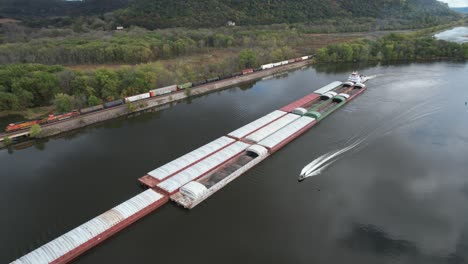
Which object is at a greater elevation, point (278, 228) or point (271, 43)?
point (271, 43)

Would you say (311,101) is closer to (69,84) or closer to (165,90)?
(165,90)

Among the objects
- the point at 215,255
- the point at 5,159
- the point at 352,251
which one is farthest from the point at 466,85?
the point at 5,159

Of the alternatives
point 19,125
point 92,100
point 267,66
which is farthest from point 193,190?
point 267,66

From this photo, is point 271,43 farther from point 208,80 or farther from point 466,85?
point 466,85

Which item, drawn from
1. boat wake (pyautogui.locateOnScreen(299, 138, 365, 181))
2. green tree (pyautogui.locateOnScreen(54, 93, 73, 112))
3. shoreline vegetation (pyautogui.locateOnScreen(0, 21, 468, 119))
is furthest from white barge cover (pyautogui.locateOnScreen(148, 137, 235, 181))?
green tree (pyautogui.locateOnScreen(54, 93, 73, 112))

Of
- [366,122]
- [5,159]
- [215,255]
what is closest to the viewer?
[215,255]

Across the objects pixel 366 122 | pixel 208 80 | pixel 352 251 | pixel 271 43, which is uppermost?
pixel 271 43

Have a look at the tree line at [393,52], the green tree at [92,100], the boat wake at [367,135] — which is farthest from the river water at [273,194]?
the tree line at [393,52]
